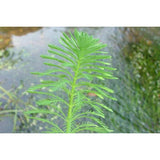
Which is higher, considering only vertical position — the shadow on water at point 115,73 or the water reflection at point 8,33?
the water reflection at point 8,33

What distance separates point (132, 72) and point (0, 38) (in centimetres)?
74

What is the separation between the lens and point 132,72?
109 cm

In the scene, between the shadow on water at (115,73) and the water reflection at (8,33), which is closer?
the shadow on water at (115,73)

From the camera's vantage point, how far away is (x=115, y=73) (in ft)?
3.13

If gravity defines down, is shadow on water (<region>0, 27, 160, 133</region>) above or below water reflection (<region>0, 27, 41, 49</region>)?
below

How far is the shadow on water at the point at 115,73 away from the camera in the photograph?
3.20ft

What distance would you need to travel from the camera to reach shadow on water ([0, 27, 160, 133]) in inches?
38.4

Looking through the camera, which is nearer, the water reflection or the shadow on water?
the shadow on water

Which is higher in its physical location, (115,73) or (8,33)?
(8,33)

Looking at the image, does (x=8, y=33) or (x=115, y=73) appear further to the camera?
(x=8, y=33)

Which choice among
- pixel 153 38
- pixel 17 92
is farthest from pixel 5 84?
pixel 153 38
